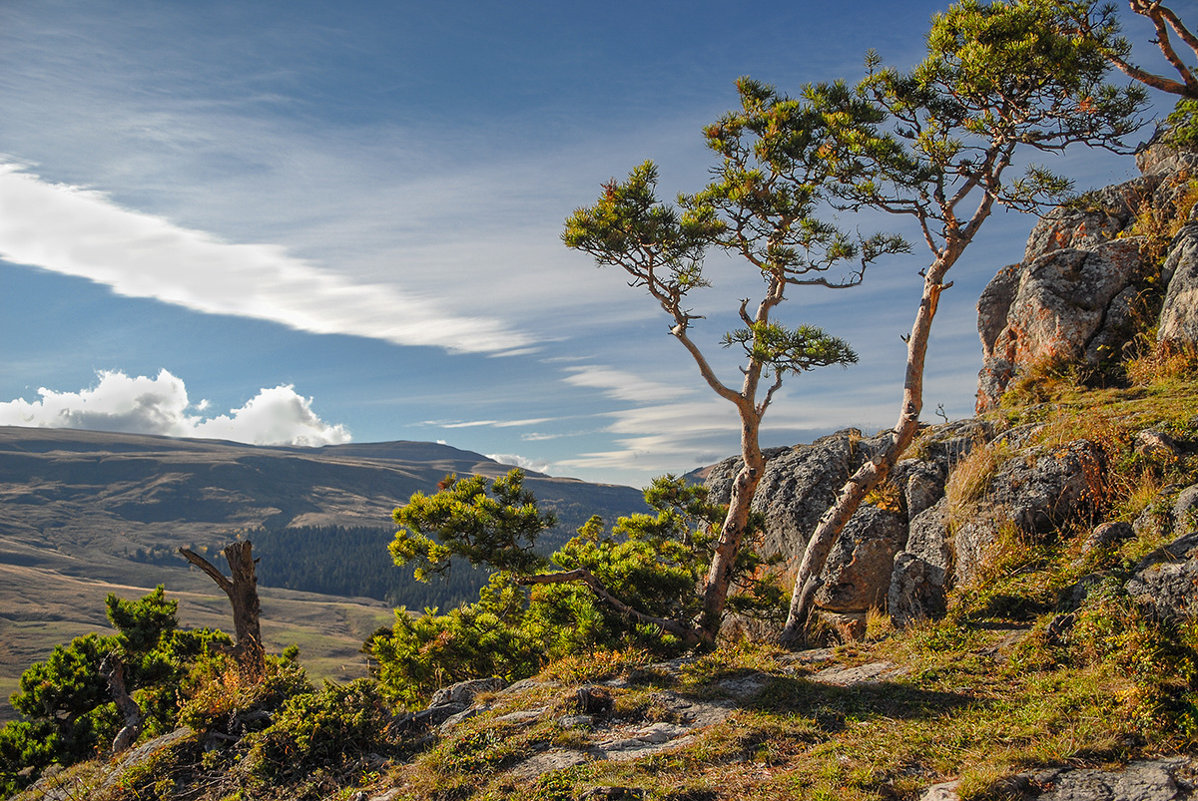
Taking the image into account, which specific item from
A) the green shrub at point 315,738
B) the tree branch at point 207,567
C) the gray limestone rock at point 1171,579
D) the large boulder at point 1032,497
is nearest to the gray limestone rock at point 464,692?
the green shrub at point 315,738

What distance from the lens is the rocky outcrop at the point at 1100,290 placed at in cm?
1495

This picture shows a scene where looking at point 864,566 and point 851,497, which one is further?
point 864,566

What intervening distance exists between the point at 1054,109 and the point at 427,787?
1646cm

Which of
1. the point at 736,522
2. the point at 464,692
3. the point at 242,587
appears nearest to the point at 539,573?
the point at 464,692

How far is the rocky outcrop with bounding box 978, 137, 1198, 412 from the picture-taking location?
14.9 meters

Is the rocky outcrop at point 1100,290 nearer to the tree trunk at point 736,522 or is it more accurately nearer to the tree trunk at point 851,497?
the tree trunk at point 851,497

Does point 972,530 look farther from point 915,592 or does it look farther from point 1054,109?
point 1054,109

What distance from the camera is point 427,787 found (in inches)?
299

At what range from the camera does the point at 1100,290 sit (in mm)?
16609

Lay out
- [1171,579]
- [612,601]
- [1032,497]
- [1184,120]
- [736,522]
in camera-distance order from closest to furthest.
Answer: [1171,579] < [1032,497] < [612,601] < [736,522] < [1184,120]

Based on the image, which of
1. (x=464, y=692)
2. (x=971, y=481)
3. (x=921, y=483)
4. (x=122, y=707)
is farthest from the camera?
(x=122, y=707)

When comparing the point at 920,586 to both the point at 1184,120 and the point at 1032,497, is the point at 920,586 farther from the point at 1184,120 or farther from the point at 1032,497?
the point at 1184,120

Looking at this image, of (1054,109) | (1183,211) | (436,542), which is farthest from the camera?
(1183,211)

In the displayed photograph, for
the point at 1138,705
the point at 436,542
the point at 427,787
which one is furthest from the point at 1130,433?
the point at 436,542
